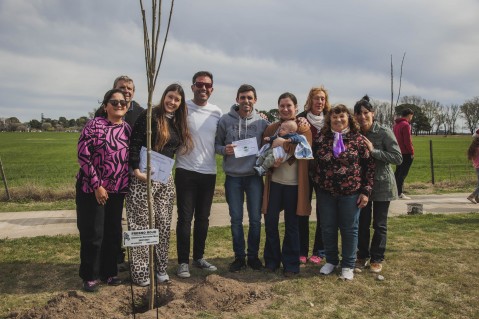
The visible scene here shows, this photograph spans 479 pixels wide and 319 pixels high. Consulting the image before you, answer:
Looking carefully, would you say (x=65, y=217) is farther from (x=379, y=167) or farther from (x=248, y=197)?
(x=379, y=167)

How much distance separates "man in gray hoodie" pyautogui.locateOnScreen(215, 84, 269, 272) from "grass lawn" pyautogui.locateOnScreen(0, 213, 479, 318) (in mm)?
592

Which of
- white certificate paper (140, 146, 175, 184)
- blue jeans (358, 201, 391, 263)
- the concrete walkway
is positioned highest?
white certificate paper (140, 146, 175, 184)

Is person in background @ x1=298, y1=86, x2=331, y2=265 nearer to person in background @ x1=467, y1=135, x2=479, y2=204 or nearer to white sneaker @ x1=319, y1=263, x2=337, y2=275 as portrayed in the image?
white sneaker @ x1=319, y1=263, x2=337, y2=275

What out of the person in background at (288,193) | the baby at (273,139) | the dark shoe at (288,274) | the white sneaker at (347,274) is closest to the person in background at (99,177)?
the baby at (273,139)

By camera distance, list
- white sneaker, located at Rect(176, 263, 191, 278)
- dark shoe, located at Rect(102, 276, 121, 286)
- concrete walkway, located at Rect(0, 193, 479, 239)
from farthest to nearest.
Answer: concrete walkway, located at Rect(0, 193, 479, 239) → white sneaker, located at Rect(176, 263, 191, 278) → dark shoe, located at Rect(102, 276, 121, 286)

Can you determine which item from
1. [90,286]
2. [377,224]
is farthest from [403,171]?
[90,286]

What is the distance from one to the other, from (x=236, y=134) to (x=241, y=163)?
34 cm

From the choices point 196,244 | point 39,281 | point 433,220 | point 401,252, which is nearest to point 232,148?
point 196,244

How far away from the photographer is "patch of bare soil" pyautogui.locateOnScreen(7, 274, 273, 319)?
3.26 meters

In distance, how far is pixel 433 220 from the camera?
7203mm

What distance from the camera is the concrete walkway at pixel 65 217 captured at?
248 inches

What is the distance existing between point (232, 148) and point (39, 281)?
258cm

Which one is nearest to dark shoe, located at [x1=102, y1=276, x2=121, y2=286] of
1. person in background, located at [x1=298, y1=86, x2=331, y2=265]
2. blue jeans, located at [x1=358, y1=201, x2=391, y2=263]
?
person in background, located at [x1=298, y1=86, x2=331, y2=265]

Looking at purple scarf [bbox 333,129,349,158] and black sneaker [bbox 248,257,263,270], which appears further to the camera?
black sneaker [bbox 248,257,263,270]
